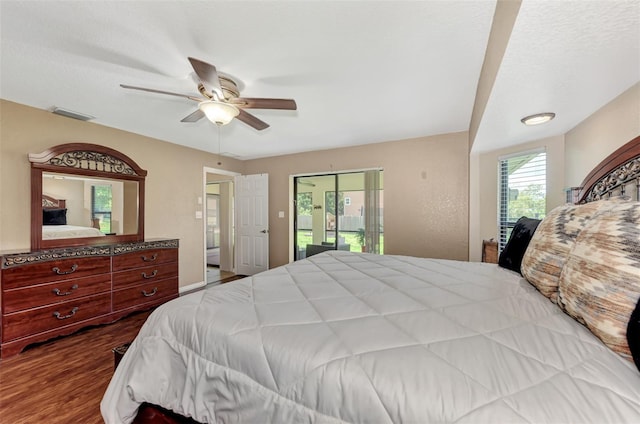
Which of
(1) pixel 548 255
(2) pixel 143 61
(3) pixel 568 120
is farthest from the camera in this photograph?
(3) pixel 568 120

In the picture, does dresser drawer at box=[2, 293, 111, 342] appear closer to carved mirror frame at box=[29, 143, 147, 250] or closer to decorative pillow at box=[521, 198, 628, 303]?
carved mirror frame at box=[29, 143, 147, 250]

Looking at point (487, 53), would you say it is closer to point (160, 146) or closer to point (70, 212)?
point (160, 146)

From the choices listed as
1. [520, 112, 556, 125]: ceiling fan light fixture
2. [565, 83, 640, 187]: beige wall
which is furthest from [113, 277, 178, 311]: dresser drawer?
[565, 83, 640, 187]: beige wall

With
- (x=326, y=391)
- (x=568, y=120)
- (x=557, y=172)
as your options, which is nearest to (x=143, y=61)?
(x=326, y=391)

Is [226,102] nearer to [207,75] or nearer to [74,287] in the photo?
[207,75]

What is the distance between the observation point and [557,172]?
2.69 metres

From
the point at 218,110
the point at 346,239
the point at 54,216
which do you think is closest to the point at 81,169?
the point at 54,216

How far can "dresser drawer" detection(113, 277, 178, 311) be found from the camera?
2924 mm

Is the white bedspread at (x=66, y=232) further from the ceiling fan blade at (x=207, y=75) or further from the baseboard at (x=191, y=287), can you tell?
the ceiling fan blade at (x=207, y=75)

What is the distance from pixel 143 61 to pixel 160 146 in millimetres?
2314

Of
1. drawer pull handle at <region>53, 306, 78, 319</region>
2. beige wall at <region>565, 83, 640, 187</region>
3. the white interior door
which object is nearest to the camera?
beige wall at <region>565, 83, 640, 187</region>

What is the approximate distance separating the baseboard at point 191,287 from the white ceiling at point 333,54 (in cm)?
268

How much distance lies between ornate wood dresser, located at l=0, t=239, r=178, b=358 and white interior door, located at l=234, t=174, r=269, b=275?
5.92 ft

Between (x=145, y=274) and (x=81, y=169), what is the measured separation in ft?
4.81
